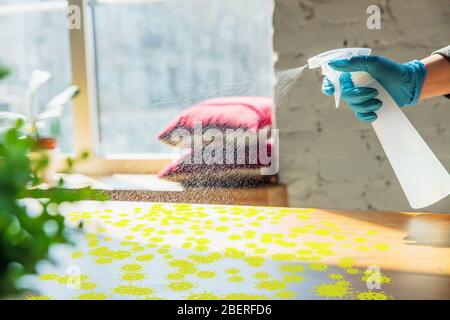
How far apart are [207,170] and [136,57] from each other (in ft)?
1.98

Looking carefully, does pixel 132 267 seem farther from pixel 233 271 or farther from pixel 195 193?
pixel 195 193

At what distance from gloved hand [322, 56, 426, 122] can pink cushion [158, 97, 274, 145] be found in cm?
60

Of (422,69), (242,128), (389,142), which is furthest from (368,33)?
(389,142)

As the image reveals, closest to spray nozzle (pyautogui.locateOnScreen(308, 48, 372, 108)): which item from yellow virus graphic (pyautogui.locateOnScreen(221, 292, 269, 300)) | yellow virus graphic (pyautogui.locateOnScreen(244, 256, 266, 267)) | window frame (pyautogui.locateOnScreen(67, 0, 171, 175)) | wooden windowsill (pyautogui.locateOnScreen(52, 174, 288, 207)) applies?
yellow virus graphic (pyautogui.locateOnScreen(244, 256, 266, 267))

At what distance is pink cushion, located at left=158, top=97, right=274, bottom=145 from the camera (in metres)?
1.53

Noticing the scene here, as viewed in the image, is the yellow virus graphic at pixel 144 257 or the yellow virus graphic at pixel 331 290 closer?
the yellow virus graphic at pixel 331 290

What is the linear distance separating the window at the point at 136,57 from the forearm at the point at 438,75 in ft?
2.73

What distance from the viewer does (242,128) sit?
1.52 meters

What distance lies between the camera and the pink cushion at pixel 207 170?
1.55 metres

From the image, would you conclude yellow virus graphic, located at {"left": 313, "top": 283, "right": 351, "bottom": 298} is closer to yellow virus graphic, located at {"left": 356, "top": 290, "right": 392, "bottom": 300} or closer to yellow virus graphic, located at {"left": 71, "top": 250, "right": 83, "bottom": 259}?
yellow virus graphic, located at {"left": 356, "top": 290, "right": 392, "bottom": 300}

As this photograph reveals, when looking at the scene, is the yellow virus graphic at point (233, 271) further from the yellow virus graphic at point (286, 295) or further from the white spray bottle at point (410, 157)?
the white spray bottle at point (410, 157)

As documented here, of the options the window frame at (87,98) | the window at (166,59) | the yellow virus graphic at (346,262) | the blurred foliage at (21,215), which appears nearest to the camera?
the blurred foliage at (21,215)

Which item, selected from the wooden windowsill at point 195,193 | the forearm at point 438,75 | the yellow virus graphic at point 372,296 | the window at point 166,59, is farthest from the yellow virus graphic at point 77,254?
the window at point 166,59

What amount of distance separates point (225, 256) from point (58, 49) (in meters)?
1.64
